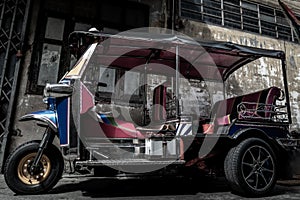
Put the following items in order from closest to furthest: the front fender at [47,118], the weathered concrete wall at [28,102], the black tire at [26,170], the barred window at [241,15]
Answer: the black tire at [26,170], the front fender at [47,118], the weathered concrete wall at [28,102], the barred window at [241,15]

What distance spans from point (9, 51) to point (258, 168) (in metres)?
6.01

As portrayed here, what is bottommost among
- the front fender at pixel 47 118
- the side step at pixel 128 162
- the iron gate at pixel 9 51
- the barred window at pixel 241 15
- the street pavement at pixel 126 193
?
the street pavement at pixel 126 193

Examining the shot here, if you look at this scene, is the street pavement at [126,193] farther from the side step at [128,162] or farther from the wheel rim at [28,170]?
the side step at [128,162]

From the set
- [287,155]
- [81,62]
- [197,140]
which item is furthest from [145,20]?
[287,155]

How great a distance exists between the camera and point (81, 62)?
11.9 ft

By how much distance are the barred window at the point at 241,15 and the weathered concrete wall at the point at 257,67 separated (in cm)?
33

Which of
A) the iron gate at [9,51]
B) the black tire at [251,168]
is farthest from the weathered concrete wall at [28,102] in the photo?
the black tire at [251,168]

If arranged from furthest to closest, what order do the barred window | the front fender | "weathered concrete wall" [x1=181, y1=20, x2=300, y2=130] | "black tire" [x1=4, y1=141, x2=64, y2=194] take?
1. the barred window
2. "weathered concrete wall" [x1=181, y1=20, x2=300, y2=130]
3. the front fender
4. "black tire" [x1=4, y1=141, x2=64, y2=194]

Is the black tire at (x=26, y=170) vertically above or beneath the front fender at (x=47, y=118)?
beneath

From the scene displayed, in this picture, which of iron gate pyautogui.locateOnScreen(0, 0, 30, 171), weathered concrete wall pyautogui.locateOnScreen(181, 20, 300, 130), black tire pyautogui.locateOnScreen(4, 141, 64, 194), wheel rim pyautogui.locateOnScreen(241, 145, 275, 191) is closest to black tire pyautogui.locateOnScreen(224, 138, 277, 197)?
wheel rim pyautogui.locateOnScreen(241, 145, 275, 191)

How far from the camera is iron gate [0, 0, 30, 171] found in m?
5.59

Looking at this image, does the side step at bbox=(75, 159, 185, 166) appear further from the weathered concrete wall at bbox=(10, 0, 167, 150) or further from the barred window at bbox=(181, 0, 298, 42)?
the barred window at bbox=(181, 0, 298, 42)

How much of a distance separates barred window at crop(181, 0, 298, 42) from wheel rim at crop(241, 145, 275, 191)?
19.5 feet

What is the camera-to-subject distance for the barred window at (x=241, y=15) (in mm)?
8469
